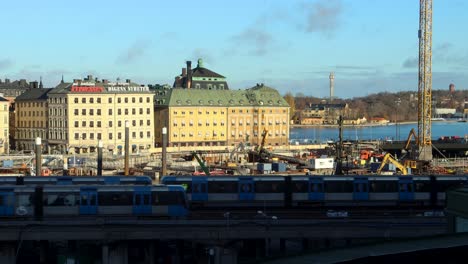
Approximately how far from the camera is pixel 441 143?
96500 millimetres

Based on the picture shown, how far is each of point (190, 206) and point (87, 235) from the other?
26.1 ft

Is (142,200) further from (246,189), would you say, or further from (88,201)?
(246,189)

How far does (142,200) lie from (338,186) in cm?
888

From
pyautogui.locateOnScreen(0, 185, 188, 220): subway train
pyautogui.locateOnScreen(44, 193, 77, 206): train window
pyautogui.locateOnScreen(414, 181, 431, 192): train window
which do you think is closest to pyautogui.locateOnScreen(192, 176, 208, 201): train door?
pyautogui.locateOnScreen(0, 185, 188, 220): subway train

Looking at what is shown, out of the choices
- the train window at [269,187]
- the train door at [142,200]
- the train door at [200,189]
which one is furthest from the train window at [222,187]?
the train door at [142,200]

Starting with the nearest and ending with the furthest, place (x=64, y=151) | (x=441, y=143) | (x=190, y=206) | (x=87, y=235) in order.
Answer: (x=87, y=235) < (x=190, y=206) < (x=64, y=151) < (x=441, y=143)

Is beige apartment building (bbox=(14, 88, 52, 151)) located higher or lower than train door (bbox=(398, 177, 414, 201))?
higher

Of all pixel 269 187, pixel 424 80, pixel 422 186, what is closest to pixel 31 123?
pixel 424 80

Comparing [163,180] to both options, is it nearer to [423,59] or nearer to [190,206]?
[190,206]

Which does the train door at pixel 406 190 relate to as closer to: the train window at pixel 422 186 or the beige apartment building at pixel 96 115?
the train window at pixel 422 186

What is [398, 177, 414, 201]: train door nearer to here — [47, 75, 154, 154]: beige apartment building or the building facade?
[47, 75, 154, 154]: beige apartment building

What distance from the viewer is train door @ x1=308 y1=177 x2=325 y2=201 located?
36219mm

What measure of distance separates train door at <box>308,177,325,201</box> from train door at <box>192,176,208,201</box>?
447cm

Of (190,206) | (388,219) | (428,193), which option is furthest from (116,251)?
(428,193)
